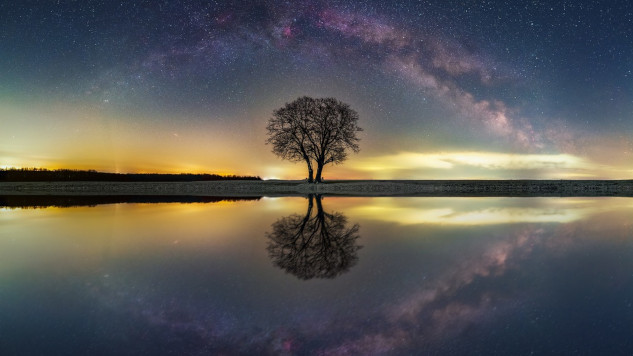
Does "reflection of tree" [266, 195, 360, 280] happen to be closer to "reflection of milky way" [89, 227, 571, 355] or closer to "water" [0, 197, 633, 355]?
"water" [0, 197, 633, 355]

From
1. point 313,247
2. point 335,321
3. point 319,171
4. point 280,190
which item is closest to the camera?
point 335,321

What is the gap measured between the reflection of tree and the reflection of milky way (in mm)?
2041

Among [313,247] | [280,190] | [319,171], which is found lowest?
[313,247]

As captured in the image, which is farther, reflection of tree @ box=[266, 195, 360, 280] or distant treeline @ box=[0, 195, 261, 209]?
distant treeline @ box=[0, 195, 261, 209]

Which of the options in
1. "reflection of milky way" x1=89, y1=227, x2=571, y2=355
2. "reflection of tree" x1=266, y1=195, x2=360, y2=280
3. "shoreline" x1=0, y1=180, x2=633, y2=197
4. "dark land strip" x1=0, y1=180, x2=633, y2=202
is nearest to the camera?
"reflection of milky way" x1=89, y1=227, x2=571, y2=355

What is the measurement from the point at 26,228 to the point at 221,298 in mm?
12670

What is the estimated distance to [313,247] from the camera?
10664 mm

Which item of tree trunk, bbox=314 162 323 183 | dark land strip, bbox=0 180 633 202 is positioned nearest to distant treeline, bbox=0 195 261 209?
dark land strip, bbox=0 180 633 202

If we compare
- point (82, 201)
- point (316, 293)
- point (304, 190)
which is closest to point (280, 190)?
point (304, 190)

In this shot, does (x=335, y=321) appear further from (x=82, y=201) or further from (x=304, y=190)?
(x=304, y=190)

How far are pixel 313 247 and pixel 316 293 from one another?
3854 millimetres

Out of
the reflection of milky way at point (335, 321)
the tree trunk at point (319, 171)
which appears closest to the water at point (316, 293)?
the reflection of milky way at point (335, 321)

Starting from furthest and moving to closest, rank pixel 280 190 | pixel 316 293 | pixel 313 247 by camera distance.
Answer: pixel 280 190, pixel 313 247, pixel 316 293

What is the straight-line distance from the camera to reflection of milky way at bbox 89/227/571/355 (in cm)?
507
